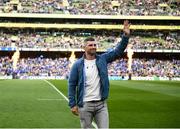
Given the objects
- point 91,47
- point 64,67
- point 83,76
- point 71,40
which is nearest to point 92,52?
point 91,47

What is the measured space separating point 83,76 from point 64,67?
2442 inches

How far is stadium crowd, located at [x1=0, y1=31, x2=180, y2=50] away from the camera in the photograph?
249 feet

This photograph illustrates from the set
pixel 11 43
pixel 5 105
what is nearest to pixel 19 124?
pixel 5 105

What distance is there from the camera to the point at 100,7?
85.5 metres

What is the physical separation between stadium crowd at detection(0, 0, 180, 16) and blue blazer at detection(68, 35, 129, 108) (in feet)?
243

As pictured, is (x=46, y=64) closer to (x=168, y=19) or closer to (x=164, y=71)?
(x=164, y=71)

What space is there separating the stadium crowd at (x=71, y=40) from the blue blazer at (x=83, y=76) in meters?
66.8

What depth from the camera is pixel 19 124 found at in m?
15.3

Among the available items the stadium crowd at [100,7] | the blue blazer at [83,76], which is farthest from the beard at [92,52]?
the stadium crowd at [100,7]

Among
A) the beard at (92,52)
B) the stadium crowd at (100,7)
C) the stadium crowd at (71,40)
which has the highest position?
the beard at (92,52)

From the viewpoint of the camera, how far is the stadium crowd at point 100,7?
82938mm

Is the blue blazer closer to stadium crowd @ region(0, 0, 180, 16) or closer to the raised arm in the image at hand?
the raised arm

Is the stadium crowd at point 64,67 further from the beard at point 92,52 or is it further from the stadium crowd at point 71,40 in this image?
the beard at point 92,52

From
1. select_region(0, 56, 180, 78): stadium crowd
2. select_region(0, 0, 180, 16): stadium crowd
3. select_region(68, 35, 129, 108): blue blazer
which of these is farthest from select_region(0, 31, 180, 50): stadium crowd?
select_region(68, 35, 129, 108): blue blazer
